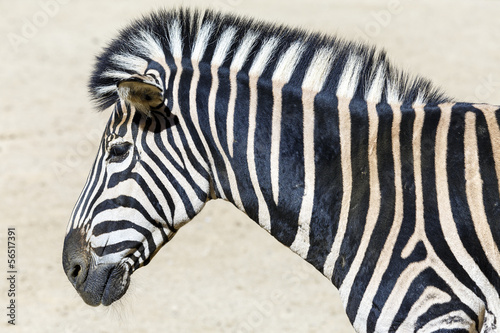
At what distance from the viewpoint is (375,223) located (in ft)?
11.4

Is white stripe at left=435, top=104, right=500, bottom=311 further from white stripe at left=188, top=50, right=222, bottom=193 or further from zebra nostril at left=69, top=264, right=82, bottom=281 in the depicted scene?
zebra nostril at left=69, top=264, right=82, bottom=281

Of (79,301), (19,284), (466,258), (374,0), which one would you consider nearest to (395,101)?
(466,258)

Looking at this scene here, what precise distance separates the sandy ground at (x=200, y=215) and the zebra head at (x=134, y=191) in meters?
0.66

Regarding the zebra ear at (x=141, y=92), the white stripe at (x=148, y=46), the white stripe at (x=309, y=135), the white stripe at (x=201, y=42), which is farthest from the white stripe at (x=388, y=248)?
the white stripe at (x=148, y=46)

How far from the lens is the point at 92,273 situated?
12.9 feet

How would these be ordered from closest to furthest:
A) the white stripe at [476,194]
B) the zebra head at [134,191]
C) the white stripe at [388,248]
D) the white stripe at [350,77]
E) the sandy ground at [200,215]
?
the white stripe at [476,194], the white stripe at [388,248], the white stripe at [350,77], the zebra head at [134,191], the sandy ground at [200,215]

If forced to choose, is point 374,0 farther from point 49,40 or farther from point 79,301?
point 79,301

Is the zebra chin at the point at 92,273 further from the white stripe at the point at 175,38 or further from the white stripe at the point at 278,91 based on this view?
the white stripe at the point at 175,38

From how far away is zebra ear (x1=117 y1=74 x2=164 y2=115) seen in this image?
364 cm

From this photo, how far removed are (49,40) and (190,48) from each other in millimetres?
13291

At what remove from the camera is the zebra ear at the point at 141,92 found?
364cm

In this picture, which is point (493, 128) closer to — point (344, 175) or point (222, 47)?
point (344, 175)

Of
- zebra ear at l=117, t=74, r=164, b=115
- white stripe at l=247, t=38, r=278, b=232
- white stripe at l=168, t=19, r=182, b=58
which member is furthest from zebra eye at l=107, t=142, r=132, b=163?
white stripe at l=247, t=38, r=278, b=232

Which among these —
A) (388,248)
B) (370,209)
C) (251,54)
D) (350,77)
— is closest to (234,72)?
(251,54)
